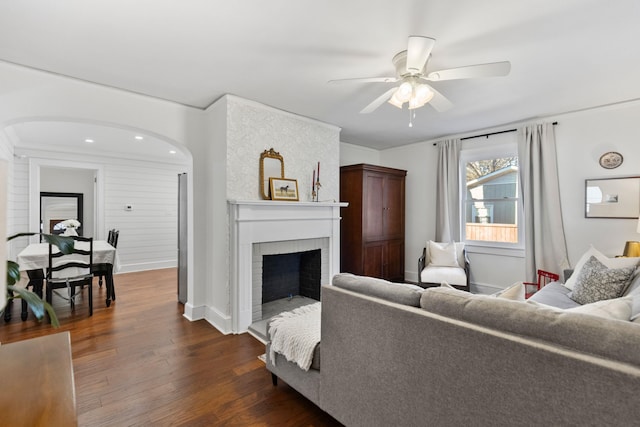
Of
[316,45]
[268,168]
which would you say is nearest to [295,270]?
[268,168]

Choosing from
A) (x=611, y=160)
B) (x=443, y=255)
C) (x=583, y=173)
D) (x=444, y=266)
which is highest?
(x=611, y=160)

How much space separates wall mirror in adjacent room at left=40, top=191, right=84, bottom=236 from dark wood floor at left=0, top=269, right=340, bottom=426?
402cm

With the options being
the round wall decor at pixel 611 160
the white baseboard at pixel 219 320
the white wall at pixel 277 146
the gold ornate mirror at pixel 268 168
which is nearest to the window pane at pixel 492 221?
the round wall decor at pixel 611 160

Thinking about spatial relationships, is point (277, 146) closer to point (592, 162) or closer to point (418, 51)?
point (418, 51)

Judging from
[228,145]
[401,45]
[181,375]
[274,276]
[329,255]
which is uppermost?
[401,45]

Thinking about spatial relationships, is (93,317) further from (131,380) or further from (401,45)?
(401,45)

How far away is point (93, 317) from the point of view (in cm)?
349

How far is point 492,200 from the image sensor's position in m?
4.50

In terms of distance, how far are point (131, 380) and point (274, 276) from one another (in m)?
2.00

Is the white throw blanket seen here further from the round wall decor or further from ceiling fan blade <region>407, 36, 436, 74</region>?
the round wall decor

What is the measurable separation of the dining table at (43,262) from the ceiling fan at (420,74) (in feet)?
12.7

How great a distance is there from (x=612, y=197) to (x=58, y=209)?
10.2 m

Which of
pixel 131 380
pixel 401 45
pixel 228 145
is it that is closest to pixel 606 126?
pixel 401 45

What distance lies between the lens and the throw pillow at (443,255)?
14.0 feet
